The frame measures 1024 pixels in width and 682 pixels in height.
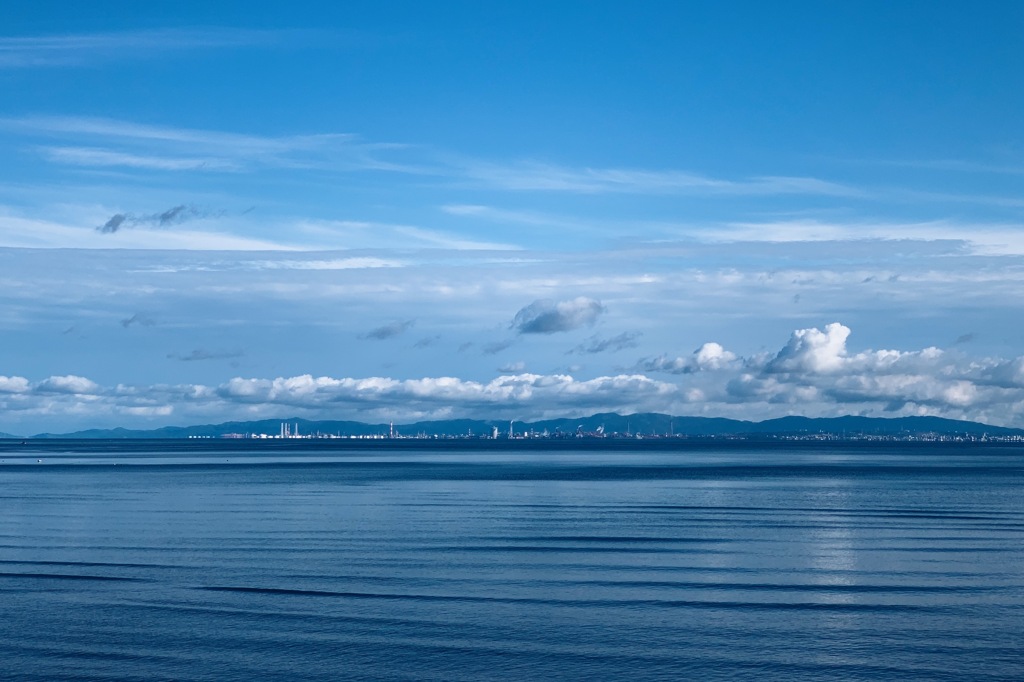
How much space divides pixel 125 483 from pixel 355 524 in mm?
53365

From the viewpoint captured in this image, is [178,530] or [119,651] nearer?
[119,651]

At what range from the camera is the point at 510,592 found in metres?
35.7

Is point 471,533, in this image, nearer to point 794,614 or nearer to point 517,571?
point 517,571

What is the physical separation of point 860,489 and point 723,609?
65785mm

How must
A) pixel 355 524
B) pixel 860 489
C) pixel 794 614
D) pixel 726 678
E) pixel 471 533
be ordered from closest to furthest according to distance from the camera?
pixel 726 678 → pixel 794 614 → pixel 471 533 → pixel 355 524 → pixel 860 489

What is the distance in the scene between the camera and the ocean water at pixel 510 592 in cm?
2645

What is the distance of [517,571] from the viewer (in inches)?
1585

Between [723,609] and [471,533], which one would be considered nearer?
[723,609]

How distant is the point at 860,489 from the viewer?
309 ft

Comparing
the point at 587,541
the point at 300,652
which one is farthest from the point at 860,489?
the point at 300,652

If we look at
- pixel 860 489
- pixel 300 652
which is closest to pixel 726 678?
pixel 300 652

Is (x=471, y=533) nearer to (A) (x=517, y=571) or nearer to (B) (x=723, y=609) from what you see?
(A) (x=517, y=571)

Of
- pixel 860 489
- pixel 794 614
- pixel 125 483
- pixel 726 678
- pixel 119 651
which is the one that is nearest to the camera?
pixel 726 678

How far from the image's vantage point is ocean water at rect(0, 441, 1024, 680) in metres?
26.5
